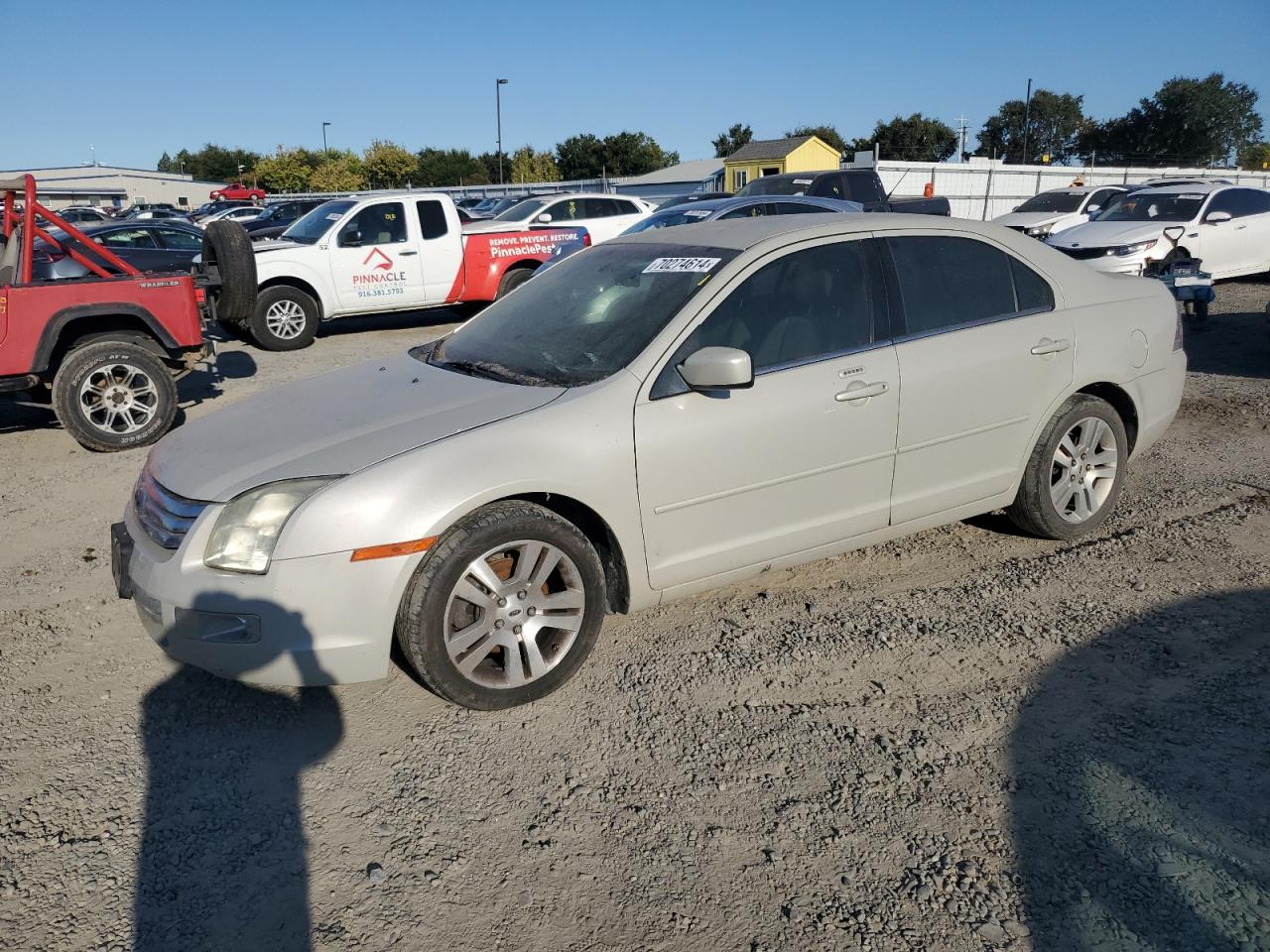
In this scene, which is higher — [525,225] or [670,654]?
[525,225]

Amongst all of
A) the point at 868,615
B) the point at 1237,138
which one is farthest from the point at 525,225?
the point at 1237,138

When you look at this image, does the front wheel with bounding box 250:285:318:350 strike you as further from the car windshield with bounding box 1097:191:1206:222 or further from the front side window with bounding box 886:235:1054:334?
the car windshield with bounding box 1097:191:1206:222

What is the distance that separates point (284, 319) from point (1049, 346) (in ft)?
31.1

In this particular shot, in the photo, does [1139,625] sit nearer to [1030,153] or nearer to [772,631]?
[772,631]

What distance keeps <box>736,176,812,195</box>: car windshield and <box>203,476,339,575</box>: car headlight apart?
574 inches

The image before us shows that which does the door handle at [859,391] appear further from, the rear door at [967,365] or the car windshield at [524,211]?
the car windshield at [524,211]

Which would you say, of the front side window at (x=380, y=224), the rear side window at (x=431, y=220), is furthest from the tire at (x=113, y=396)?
the rear side window at (x=431, y=220)

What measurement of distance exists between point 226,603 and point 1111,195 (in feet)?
68.5

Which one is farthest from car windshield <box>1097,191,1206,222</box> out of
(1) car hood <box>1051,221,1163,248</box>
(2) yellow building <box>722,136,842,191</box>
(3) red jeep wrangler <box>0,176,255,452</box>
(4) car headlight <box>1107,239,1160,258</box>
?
(2) yellow building <box>722,136,842,191</box>

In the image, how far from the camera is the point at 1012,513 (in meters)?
4.84

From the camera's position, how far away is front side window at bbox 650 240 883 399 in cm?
384

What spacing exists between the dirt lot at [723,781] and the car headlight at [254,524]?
682 millimetres

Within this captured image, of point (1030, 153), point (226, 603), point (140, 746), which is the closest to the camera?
point (226, 603)

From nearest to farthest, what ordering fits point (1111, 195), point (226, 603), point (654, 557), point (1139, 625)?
point (226, 603) < point (654, 557) < point (1139, 625) < point (1111, 195)
